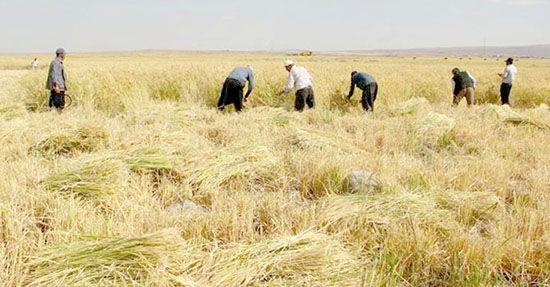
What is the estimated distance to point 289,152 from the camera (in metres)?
4.75

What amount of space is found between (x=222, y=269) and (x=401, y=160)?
117 inches

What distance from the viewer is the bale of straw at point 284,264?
7.04 ft

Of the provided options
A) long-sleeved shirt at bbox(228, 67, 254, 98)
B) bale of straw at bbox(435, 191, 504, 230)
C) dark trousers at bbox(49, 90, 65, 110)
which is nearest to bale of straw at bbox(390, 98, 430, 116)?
long-sleeved shirt at bbox(228, 67, 254, 98)

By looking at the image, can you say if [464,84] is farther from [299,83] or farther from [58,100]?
[58,100]

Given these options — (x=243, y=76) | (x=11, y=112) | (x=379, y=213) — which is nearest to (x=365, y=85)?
Result: (x=243, y=76)

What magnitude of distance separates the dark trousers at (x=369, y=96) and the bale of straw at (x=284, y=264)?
22.1 feet

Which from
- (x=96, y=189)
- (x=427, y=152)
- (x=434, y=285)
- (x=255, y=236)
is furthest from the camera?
(x=427, y=152)

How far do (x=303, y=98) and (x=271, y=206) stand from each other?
5907mm

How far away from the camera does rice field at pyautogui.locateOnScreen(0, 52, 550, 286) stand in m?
2.23

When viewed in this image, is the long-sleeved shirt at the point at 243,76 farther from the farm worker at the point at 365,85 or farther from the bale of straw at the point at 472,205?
the bale of straw at the point at 472,205

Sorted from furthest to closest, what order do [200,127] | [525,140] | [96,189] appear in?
[200,127], [525,140], [96,189]

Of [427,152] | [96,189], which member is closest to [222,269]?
[96,189]

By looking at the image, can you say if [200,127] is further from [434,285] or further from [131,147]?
[434,285]

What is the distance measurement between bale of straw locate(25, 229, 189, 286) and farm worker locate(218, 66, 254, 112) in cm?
604
